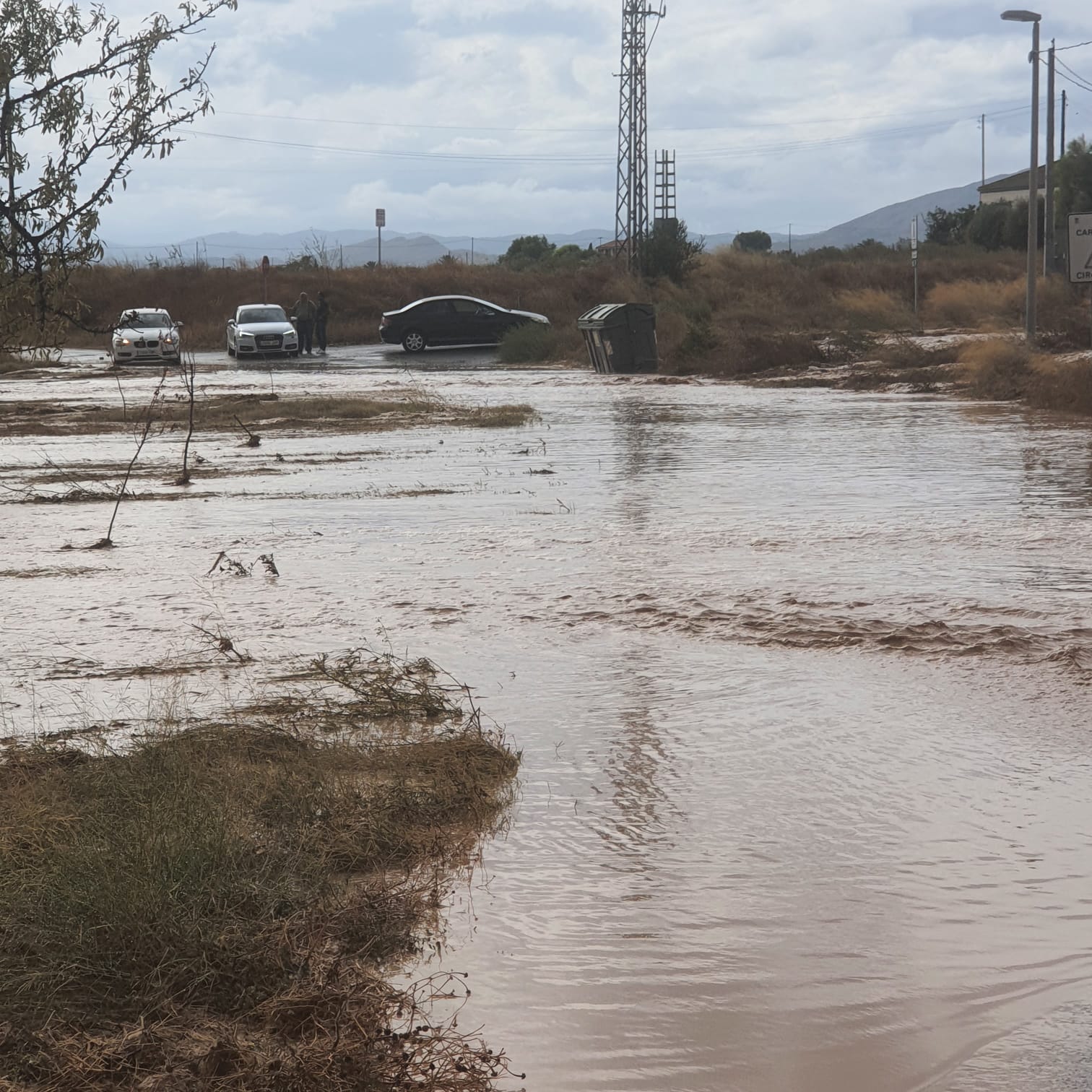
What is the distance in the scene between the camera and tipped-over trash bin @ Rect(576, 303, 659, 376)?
32406 mm

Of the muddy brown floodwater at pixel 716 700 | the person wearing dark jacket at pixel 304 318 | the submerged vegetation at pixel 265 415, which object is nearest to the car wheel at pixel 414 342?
the person wearing dark jacket at pixel 304 318

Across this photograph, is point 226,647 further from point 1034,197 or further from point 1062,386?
point 1034,197

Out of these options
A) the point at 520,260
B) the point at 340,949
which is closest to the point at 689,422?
the point at 340,949

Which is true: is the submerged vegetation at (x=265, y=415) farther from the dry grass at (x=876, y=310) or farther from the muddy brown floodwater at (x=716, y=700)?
the dry grass at (x=876, y=310)

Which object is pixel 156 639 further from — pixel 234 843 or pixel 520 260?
pixel 520 260

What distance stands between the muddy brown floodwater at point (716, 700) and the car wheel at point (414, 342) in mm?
27758

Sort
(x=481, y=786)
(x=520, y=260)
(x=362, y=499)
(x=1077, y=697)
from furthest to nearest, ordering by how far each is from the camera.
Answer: (x=520, y=260) → (x=362, y=499) → (x=1077, y=697) → (x=481, y=786)

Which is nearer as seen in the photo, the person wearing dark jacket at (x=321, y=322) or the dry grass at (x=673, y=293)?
the dry grass at (x=673, y=293)

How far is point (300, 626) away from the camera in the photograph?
8547mm

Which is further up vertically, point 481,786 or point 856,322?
point 856,322

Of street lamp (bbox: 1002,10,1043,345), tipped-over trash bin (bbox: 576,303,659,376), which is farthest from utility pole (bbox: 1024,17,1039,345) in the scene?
tipped-over trash bin (bbox: 576,303,659,376)

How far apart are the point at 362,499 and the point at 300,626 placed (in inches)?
209

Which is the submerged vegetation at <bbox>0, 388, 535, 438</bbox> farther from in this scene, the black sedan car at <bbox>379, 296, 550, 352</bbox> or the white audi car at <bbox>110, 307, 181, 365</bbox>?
the black sedan car at <bbox>379, 296, 550, 352</bbox>

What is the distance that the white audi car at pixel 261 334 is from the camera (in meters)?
40.3
